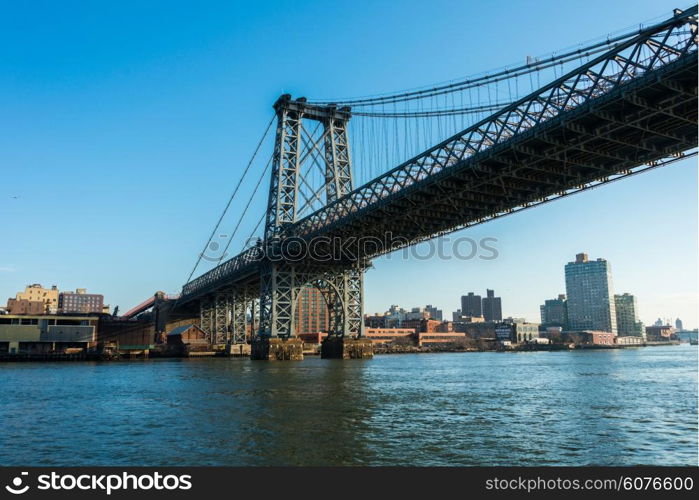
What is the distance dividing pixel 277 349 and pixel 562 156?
44.5 m

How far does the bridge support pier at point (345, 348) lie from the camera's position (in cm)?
7940

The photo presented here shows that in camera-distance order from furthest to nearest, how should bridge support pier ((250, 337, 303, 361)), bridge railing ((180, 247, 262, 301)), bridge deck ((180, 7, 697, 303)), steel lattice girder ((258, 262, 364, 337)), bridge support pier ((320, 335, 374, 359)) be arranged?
bridge railing ((180, 247, 262, 301)), bridge support pier ((320, 335, 374, 359)), steel lattice girder ((258, 262, 364, 337)), bridge support pier ((250, 337, 303, 361)), bridge deck ((180, 7, 697, 303))

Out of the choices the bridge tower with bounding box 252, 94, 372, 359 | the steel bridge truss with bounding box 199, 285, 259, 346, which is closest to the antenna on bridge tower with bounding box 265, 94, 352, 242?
the bridge tower with bounding box 252, 94, 372, 359

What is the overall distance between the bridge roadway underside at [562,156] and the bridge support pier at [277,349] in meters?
20.3

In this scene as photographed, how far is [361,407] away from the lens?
1106 inches

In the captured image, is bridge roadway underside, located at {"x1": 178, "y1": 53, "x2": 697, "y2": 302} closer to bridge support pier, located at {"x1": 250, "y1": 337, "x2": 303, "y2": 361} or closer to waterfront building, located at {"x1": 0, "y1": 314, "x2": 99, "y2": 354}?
bridge support pier, located at {"x1": 250, "y1": 337, "x2": 303, "y2": 361}

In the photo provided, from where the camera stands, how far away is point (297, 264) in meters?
76.9

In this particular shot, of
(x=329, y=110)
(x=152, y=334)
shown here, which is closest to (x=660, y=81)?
(x=329, y=110)

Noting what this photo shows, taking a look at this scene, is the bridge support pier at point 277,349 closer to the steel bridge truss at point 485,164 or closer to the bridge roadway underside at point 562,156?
the steel bridge truss at point 485,164

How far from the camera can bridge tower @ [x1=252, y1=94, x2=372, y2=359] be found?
74.4 meters

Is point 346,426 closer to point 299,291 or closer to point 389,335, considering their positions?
point 299,291

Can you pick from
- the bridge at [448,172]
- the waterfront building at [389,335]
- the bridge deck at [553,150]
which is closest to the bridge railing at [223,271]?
the bridge at [448,172]
